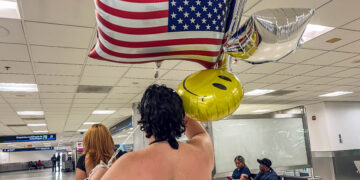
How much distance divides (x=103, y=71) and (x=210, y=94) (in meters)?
3.95

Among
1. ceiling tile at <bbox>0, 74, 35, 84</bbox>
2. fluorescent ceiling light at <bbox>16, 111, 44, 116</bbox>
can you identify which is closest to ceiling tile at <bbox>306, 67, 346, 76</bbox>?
ceiling tile at <bbox>0, 74, 35, 84</bbox>

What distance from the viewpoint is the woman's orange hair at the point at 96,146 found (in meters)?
1.96

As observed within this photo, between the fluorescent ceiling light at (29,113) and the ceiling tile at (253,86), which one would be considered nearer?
the ceiling tile at (253,86)

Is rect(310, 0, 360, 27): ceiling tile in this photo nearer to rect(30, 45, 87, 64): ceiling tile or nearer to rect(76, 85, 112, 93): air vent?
rect(30, 45, 87, 64): ceiling tile

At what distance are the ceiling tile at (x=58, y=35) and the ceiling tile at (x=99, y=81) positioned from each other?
1.63 meters

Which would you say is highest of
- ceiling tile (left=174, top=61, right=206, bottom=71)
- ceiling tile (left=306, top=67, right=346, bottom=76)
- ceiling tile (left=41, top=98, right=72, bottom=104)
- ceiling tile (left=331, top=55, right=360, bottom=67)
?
ceiling tile (left=174, top=61, right=206, bottom=71)

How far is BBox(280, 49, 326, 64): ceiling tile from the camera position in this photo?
4.30m

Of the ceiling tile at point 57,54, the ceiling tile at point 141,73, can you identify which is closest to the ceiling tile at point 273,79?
the ceiling tile at point 141,73

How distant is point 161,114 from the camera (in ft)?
3.12

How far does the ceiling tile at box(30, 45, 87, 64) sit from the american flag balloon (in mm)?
2814

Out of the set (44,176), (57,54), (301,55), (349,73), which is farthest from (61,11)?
(44,176)

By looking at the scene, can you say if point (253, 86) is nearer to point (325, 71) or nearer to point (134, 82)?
point (325, 71)

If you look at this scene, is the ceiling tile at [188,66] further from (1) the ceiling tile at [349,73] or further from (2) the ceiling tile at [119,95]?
(1) the ceiling tile at [349,73]

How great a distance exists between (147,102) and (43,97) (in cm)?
625
